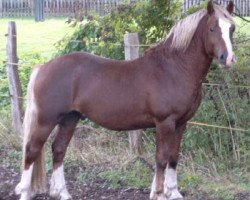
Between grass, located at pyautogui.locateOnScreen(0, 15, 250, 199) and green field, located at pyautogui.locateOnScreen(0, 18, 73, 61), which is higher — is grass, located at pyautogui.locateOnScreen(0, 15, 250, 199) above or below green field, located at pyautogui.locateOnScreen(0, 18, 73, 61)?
above

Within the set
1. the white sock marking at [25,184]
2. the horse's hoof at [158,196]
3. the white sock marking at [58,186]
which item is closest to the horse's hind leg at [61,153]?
the white sock marking at [58,186]

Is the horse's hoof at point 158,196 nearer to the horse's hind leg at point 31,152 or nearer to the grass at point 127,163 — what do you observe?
the grass at point 127,163

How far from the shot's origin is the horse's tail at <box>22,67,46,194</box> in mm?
6008

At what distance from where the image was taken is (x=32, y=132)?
600cm

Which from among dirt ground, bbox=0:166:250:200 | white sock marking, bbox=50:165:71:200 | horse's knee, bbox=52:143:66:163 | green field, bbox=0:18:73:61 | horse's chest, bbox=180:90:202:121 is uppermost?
horse's chest, bbox=180:90:202:121

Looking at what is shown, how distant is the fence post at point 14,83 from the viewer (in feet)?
28.0

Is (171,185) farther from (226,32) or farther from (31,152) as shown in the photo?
(226,32)

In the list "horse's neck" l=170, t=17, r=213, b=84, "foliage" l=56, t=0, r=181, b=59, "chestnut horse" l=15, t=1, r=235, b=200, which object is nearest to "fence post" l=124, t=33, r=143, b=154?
"foliage" l=56, t=0, r=181, b=59

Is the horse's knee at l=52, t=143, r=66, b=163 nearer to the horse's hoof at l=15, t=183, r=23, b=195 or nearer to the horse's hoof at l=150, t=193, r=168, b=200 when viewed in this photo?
the horse's hoof at l=15, t=183, r=23, b=195

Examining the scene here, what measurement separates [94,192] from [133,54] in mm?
1819

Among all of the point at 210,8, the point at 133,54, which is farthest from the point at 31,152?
the point at 210,8

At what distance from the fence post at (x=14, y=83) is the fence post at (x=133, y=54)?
1.81m

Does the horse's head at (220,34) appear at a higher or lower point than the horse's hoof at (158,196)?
higher

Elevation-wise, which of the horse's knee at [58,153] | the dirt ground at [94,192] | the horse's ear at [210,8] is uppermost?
the horse's ear at [210,8]
